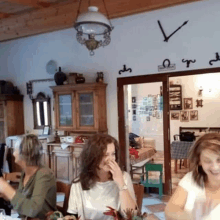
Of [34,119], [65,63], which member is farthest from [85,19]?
[34,119]

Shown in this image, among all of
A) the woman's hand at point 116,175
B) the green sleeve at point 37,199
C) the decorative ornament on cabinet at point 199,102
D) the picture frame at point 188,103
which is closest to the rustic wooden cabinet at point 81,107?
the green sleeve at point 37,199

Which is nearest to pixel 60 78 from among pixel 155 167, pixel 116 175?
pixel 155 167

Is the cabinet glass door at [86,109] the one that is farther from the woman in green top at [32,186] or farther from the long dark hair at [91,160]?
the long dark hair at [91,160]

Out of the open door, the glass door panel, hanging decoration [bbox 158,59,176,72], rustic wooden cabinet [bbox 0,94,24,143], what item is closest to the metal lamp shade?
hanging decoration [bbox 158,59,176,72]

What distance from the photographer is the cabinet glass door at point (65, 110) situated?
4646 mm

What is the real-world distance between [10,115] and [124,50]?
2.73 metres

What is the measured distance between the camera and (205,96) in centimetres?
691

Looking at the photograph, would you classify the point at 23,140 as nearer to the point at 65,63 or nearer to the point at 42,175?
the point at 42,175

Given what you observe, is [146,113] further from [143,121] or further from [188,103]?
[188,103]

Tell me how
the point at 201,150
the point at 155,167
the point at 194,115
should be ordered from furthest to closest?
the point at 194,115, the point at 155,167, the point at 201,150

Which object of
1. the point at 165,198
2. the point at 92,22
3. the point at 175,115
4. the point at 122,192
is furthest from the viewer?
the point at 175,115

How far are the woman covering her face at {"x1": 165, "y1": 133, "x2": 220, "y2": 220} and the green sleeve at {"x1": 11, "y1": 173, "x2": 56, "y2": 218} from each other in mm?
847

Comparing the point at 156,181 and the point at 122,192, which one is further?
the point at 156,181

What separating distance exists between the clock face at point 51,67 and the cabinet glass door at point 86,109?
3.12ft
